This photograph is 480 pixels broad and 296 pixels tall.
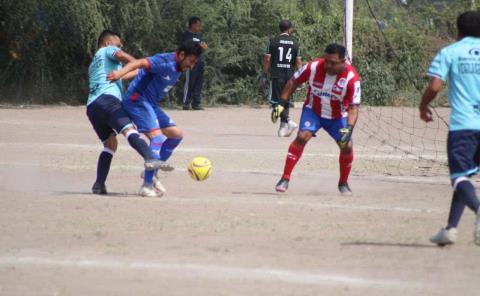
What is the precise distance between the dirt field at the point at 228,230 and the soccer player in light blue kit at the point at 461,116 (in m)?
0.41

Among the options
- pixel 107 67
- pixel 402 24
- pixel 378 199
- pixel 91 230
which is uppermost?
pixel 107 67

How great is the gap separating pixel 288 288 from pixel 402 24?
24206 millimetres

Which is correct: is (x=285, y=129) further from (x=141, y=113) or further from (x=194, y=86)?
(x=141, y=113)

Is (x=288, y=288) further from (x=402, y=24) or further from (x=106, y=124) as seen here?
(x=402, y=24)

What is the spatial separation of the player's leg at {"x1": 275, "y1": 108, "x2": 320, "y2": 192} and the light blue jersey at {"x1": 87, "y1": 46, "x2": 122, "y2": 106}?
2063 millimetres

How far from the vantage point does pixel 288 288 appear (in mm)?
6906

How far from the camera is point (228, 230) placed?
9.02m

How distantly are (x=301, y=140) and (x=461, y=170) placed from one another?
3904 mm

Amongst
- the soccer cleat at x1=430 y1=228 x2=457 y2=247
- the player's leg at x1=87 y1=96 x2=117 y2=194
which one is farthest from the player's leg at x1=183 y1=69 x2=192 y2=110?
the soccer cleat at x1=430 y1=228 x2=457 y2=247

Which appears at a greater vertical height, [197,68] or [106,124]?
[106,124]

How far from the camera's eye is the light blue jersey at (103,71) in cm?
1126

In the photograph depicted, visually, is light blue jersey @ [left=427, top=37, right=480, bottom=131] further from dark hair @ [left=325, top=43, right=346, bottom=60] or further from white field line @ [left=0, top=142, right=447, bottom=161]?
white field line @ [left=0, top=142, right=447, bottom=161]

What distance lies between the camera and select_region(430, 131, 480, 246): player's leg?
8062 millimetres

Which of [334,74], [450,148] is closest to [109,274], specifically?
[450,148]
